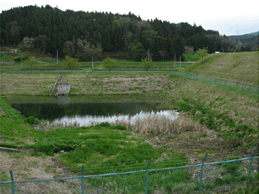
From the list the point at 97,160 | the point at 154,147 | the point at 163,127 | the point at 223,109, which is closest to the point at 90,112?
the point at 163,127

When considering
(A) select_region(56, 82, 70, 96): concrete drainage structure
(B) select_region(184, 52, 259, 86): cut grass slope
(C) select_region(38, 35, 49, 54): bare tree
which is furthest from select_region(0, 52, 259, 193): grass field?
(C) select_region(38, 35, 49, 54): bare tree

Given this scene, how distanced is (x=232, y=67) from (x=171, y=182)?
37.0 metres

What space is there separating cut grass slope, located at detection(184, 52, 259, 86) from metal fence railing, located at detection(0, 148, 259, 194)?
24.4 meters

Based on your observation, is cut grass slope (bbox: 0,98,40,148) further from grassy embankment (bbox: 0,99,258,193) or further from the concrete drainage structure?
the concrete drainage structure

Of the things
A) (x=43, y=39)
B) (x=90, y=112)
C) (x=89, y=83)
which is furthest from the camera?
(x=43, y=39)

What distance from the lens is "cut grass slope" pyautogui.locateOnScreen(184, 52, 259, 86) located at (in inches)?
1337

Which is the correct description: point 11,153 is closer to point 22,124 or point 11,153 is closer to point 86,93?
point 22,124

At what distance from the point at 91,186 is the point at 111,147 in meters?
4.88

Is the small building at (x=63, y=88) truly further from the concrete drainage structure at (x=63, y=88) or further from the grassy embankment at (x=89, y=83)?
the grassy embankment at (x=89, y=83)

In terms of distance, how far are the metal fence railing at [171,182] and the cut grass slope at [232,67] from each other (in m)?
24.4

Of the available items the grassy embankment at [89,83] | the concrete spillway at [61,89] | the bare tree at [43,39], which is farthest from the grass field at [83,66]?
the concrete spillway at [61,89]

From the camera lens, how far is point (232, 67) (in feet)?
133

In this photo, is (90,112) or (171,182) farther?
(90,112)

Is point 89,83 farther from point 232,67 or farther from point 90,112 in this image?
point 232,67
